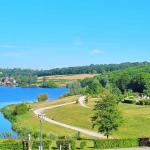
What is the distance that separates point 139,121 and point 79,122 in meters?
12.0

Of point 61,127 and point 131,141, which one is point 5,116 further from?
point 131,141

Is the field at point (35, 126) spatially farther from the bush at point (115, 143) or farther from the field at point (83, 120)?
the bush at point (115, 143)

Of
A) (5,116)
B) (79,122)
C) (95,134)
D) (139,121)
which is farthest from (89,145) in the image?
(5,116)

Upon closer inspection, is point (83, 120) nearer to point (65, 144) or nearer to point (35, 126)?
point (35, 126)

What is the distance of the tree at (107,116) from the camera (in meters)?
64.2

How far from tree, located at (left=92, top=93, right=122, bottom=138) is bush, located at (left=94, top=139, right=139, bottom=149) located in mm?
6872

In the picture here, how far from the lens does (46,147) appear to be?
180 feet

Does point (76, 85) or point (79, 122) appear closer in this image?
point (79, 122)

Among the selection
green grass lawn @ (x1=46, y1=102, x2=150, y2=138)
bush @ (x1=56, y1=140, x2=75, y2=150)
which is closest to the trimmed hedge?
bush @ (x1=56, y1=140, x2=75, y2=150)

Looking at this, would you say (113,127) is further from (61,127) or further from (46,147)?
(61,127)

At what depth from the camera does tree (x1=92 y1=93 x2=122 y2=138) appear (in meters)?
64.2

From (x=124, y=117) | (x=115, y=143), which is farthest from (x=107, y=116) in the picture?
(x=124, y=117)

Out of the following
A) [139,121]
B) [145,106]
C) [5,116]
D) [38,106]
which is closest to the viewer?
[139,121]

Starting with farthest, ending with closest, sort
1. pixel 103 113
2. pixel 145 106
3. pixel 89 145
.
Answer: pixel 145 106 < pixel 103 113 < pixel 89 145
